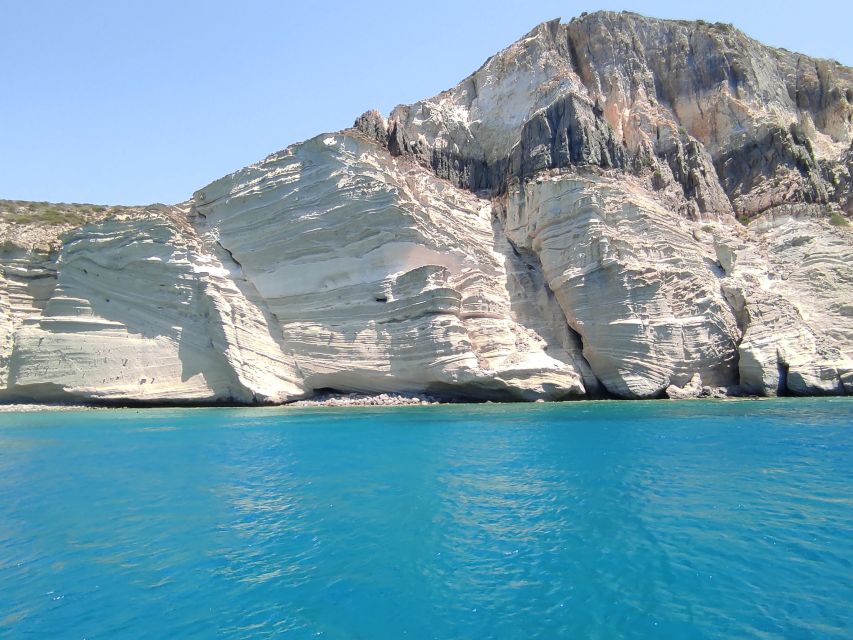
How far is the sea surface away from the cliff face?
508 inches

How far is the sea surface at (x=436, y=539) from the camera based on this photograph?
5.24 meters

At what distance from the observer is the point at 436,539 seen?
7.30 metres

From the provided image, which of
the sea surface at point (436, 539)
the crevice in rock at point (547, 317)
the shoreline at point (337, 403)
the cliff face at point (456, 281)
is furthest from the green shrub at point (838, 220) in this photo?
the sea surface at point (436, 539)

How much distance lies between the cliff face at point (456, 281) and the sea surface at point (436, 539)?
1289cm

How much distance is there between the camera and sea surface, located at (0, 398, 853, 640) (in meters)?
5.24

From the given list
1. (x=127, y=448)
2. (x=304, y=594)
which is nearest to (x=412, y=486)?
(x=304, y=594)

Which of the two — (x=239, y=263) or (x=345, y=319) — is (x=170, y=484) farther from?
(x=239, y=263)

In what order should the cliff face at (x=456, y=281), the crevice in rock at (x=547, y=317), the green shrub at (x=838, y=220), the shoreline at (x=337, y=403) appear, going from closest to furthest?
the shoreline at (x=337, y=403), the cliff face at (x=456, y=281), the crevice in rock at (x=547, y=317), the green shrub at (x=838, y=220)

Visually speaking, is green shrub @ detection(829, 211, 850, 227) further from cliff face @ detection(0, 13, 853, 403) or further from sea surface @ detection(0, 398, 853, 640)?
sea surface @ detection(0, 398, 853, 640)

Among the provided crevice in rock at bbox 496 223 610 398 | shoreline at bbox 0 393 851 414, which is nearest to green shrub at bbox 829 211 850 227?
shoreline at bbox 0 393 851 414

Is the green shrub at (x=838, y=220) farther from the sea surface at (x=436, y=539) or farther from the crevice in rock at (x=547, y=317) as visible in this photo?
the sea surface at (x=436, y=539)

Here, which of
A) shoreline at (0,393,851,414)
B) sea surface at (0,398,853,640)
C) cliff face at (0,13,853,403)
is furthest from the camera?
cliff face at (0,13,853,403)

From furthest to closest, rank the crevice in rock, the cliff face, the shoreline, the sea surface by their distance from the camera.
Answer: the crevice in rock
the cliff face
the shoreline
the sea surface

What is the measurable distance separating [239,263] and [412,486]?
903 inches
